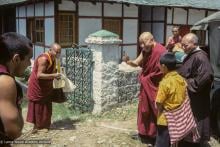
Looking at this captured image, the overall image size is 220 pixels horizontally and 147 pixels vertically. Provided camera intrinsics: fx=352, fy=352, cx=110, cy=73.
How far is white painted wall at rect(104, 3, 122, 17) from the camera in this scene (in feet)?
44.4

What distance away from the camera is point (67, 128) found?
678 cm

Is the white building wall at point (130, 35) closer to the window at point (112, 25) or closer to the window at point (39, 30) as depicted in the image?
the window at point (112, 25)

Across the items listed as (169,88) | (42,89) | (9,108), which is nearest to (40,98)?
(42,89)

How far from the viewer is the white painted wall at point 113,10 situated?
13.5 meters

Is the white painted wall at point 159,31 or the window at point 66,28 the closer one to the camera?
the window at point 66,28

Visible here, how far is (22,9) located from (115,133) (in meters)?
11.2

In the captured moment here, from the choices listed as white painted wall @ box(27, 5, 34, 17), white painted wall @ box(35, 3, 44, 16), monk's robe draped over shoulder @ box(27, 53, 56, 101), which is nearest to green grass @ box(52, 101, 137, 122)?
monk's robe draped over shoulder @ box(27, 53, 56, 101)

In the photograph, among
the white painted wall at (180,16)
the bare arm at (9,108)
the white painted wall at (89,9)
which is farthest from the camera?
the white painted wall at (180,16)

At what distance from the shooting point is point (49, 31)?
43.0ft

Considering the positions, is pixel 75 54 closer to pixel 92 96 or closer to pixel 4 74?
pixel 92 96

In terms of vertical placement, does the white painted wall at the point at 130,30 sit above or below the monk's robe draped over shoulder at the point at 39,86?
above

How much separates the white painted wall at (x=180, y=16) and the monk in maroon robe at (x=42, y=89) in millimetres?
10529

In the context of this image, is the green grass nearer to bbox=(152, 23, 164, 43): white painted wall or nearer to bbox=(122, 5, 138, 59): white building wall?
bbox=(122, 5, 138, 59): white building wall

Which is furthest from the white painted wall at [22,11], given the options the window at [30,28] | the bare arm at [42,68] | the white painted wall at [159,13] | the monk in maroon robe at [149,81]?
the monk in maroon robe at [149,81]
